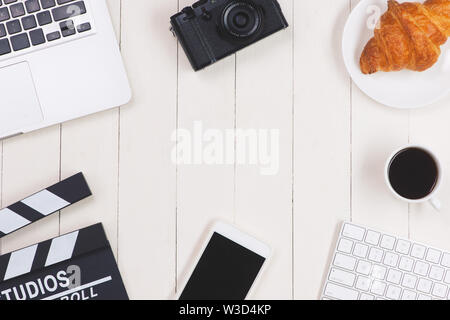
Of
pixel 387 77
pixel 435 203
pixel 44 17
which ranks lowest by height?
pixel 435 203

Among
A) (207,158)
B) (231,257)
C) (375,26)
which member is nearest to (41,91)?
(207,158)

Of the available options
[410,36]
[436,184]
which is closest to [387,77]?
[410,36]

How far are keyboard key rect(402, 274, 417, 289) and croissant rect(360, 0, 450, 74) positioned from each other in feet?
1.02

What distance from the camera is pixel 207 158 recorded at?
28.5 inches

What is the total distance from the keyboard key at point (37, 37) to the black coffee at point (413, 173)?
542 mm

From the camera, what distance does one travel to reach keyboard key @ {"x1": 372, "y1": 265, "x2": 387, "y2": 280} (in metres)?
0.70

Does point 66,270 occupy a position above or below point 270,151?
below

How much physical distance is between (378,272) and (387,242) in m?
0.05

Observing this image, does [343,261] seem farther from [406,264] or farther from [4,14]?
[4,14]

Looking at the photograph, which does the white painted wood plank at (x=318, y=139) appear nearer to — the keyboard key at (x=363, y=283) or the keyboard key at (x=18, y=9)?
the keyboard key at (x=363, y=283)

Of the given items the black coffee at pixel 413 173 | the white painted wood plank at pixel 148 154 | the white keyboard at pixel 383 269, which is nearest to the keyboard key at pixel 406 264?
the white keyboard at pixel 383 269

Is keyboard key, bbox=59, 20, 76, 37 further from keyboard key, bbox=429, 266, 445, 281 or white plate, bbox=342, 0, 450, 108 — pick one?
keyboard key, bbox=429, 266, 445, 281

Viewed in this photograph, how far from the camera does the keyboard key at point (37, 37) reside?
656 mm

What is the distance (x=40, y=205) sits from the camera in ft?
2.28
